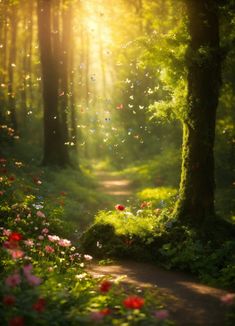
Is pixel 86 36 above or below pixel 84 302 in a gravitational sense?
above

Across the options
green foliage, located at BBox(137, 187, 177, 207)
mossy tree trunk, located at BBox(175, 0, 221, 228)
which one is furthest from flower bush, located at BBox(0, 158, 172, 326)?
green foliage, located at BBox(137, 187, 177, 207)

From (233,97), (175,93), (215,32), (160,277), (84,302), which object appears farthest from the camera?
(233,97)

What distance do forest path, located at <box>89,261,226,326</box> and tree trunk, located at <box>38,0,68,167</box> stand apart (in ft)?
40.7

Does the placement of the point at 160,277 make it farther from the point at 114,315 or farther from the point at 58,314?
the point at 58,314

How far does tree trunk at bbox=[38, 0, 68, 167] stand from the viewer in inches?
845

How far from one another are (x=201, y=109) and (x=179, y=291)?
4438 millimetres

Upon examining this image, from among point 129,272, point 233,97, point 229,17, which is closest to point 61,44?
point 233,97

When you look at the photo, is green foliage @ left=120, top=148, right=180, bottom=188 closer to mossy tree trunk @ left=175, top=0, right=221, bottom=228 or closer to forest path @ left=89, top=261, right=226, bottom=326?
mossy tree trunk @ left=175, top=0, right=221, bottom=228

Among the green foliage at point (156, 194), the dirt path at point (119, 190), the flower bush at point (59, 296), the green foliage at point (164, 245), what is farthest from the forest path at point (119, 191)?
the flower bush at point (59, 296)

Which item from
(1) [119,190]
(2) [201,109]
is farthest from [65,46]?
(2) [201,109]

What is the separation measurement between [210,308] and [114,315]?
148 cm

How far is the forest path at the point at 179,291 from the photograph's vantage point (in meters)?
6.75

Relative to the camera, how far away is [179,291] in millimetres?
8008

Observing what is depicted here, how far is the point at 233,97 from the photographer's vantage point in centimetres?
1877
